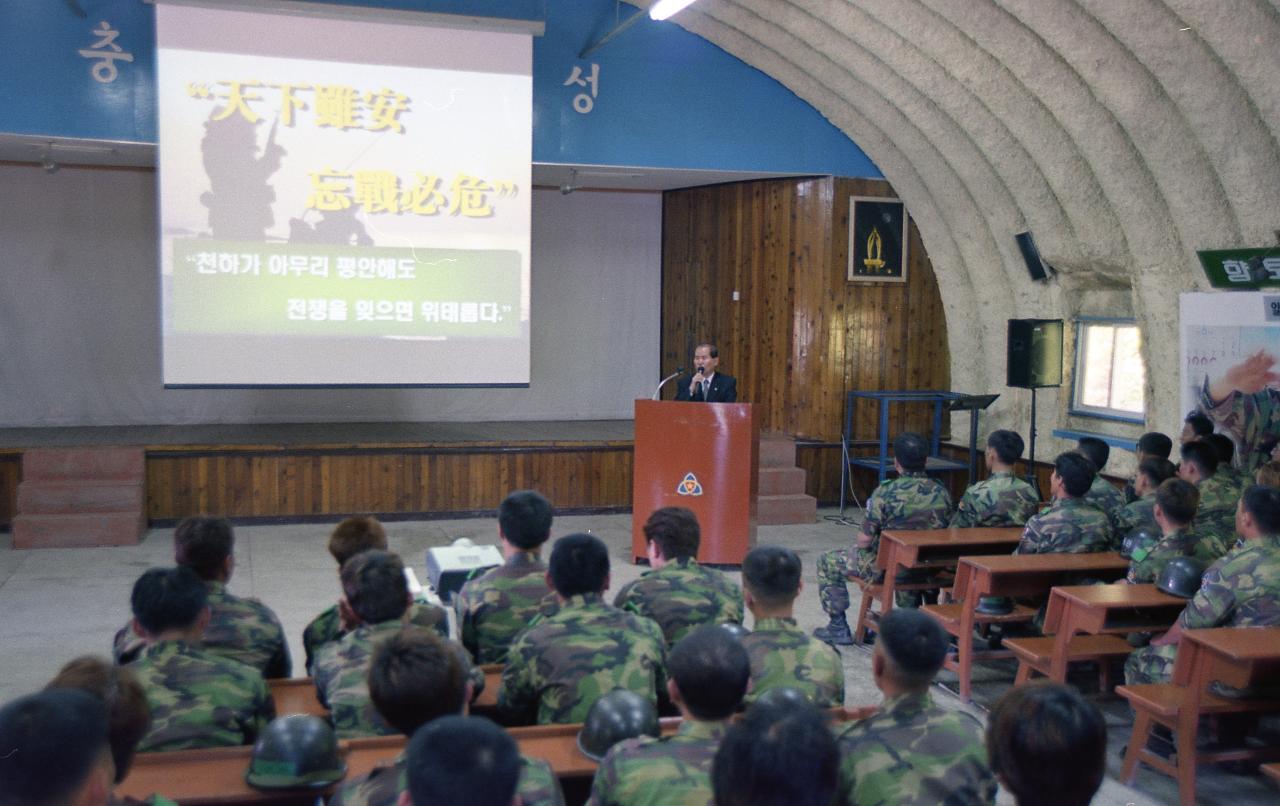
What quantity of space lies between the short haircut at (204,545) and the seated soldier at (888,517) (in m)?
3.25

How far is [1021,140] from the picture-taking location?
320 inches

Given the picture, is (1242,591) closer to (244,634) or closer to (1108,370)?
(244,634)

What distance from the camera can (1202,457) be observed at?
19.1ft

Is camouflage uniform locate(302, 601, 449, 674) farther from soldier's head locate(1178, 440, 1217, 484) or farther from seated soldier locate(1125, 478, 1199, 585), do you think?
soldier's head locate(1178, 440, 1217, 484)

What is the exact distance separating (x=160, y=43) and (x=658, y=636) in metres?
6.02

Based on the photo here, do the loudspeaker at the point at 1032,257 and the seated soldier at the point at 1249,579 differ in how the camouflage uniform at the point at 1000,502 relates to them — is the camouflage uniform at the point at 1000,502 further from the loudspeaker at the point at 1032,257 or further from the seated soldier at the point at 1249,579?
the loudspeaker at the point at 1032,257

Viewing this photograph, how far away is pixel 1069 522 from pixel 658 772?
3.76m

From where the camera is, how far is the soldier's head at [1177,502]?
4.77 m

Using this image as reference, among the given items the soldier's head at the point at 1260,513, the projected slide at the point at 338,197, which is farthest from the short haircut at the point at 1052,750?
the projected slide at the point at 338,197

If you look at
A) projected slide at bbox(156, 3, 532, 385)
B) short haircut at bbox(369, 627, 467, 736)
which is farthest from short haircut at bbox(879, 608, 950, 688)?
projected slide at bbox(156, 3, 532, 385)

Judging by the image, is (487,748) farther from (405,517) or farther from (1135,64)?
(405,517)

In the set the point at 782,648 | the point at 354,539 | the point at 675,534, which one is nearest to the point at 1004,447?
the point at 675,534

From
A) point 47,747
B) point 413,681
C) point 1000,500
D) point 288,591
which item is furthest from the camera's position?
point 288,591

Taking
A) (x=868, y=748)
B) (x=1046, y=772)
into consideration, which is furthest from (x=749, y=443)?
(x=1046, y=772)
